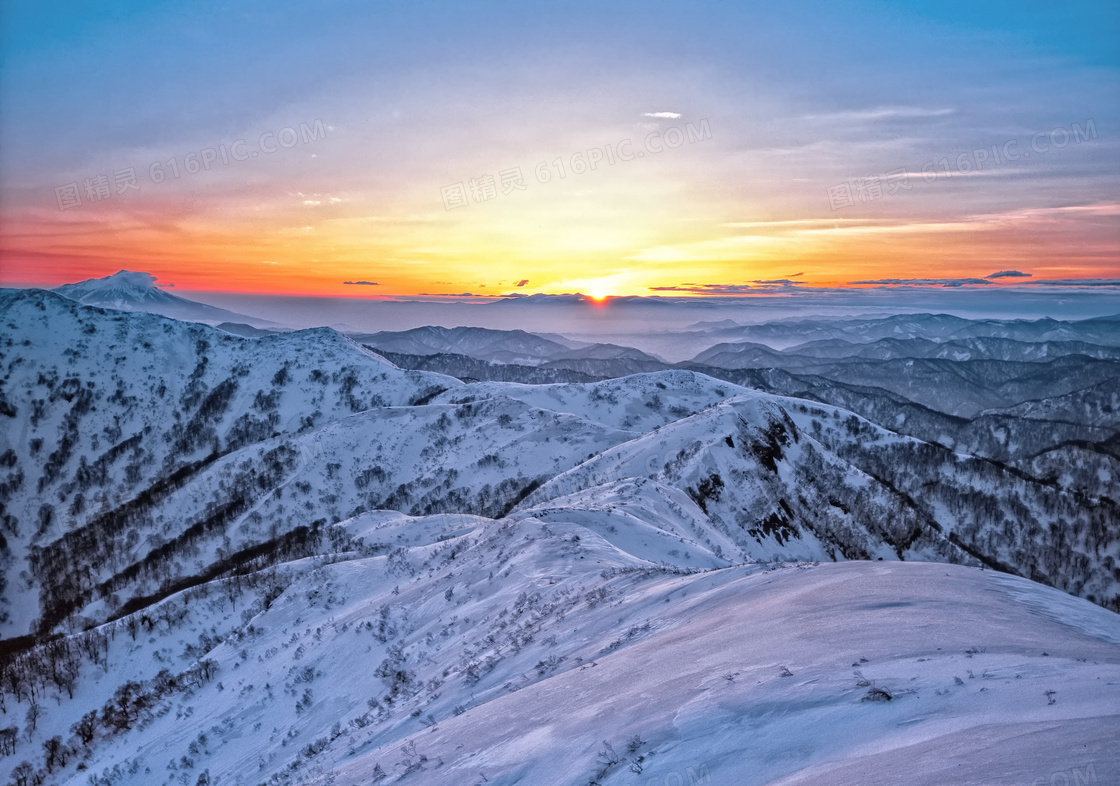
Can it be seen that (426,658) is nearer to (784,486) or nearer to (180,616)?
(180,616)

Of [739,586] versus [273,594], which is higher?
[739,586]

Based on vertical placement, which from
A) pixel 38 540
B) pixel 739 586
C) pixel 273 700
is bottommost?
pixel 38 540

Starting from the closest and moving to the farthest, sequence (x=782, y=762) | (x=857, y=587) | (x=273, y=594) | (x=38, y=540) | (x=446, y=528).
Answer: (x=782, y=762) → (x=857, y=587) → (x=273, y=594) → (x=446, y=528) → (x=38, y=540)

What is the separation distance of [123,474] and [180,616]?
616ft

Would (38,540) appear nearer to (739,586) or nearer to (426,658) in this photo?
(426,658)

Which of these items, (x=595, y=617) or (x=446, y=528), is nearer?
(x=595, y=617)

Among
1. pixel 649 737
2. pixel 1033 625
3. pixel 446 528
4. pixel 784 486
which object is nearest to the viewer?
pixel 649 737

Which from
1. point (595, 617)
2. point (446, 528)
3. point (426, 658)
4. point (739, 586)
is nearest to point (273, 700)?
point (426, 658)

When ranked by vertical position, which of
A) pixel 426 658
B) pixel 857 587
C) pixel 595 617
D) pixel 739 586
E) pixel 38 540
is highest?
pixel 857 587

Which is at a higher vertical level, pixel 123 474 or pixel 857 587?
pixel 857 587

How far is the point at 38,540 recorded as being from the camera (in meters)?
162

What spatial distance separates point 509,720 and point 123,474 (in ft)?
765

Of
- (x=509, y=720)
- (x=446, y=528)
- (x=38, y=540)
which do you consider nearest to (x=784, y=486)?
(x=446, y=528)

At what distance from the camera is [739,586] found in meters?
17.4
